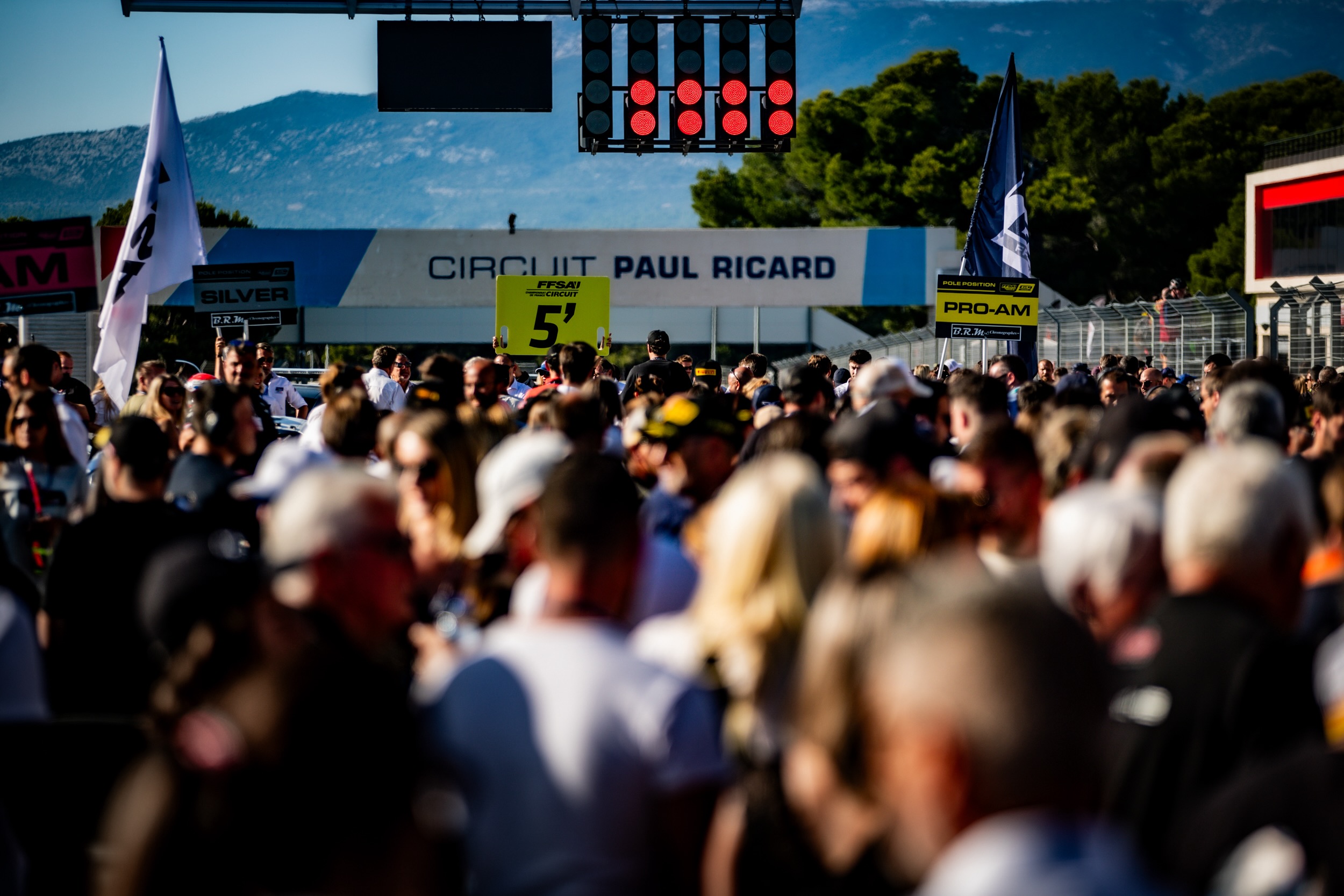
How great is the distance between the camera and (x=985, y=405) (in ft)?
21.4

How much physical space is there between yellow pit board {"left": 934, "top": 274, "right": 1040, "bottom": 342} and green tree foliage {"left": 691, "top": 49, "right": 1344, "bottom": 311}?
1827 inches

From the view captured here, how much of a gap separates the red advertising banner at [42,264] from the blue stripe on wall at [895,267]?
17.9m

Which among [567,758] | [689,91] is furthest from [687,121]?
[567,758]

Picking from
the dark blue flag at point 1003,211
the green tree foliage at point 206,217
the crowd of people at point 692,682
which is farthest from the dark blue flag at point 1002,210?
the green tree foliage at point 206,217

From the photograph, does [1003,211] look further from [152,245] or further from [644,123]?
[152,245]

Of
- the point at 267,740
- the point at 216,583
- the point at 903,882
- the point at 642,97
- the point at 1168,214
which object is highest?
the point at 1168,214

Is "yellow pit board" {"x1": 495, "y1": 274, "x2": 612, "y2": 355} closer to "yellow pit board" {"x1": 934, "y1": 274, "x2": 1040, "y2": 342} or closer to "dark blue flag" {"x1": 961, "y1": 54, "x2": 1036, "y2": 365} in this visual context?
"yellow pit board" {"x1": 934, "y1": 274, "x2": 1040, "y2": 342}

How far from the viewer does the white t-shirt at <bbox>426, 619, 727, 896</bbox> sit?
2.69m

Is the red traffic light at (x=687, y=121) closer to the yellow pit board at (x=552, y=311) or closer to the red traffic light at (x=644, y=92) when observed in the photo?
the red traffic light at (x=644, y=92)

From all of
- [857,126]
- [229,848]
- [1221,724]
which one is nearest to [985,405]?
[1221,724]

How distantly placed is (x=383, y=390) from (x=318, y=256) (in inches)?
646

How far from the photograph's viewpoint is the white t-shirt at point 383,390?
12578 millimetres

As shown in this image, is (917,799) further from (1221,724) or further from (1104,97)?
(1104,97)

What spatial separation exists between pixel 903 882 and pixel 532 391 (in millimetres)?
7452
